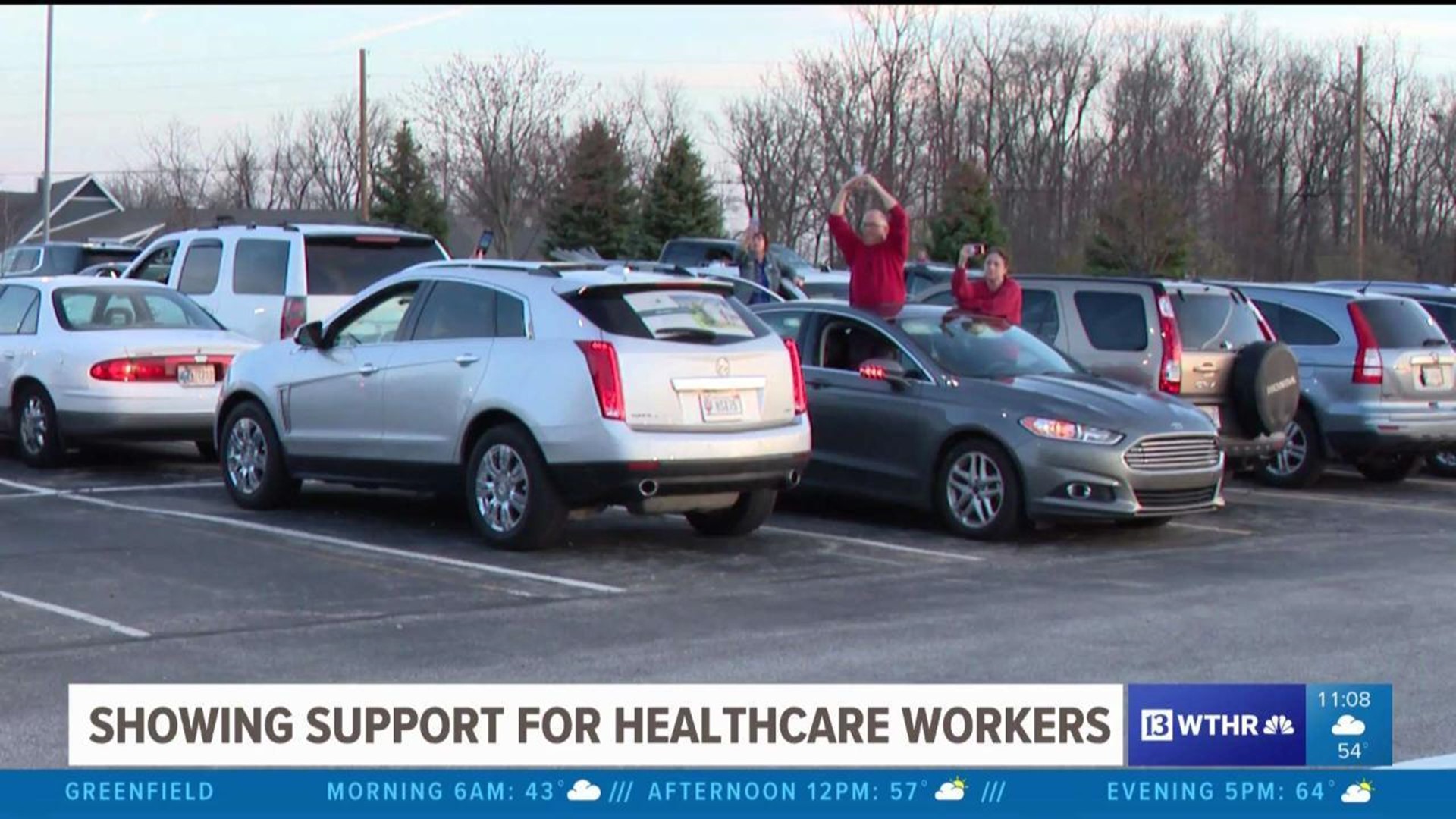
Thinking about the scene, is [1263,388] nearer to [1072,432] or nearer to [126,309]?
[1072,432]

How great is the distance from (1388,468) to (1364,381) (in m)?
1.49

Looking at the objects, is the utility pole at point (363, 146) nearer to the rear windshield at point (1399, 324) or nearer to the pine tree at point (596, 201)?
the pine tree at point (596, 201)

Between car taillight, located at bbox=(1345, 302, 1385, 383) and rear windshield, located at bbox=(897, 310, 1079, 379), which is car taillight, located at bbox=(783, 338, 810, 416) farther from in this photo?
car taillight, located at bbox=(1345, 302, 1385, 383)

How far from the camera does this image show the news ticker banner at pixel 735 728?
18.2ft

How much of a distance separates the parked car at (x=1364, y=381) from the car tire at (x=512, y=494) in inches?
287

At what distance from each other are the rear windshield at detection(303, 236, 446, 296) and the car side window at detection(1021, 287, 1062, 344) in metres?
5.09

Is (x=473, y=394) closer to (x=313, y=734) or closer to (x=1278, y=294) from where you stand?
(x=313, y=734)

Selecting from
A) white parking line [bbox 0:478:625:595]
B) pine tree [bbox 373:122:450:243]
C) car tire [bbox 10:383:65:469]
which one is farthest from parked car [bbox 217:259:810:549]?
pine tree [bbox 373:122:450:243]

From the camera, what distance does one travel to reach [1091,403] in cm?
1195

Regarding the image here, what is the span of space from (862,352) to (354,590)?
457 centimetres

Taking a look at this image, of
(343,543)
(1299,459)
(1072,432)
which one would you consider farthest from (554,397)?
(1299,459)

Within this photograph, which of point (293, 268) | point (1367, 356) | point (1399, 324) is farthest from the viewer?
point (293, 268)

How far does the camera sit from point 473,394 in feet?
36.1

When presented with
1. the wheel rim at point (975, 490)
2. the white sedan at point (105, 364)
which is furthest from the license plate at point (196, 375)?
the wheel rim at point (975, 490)
